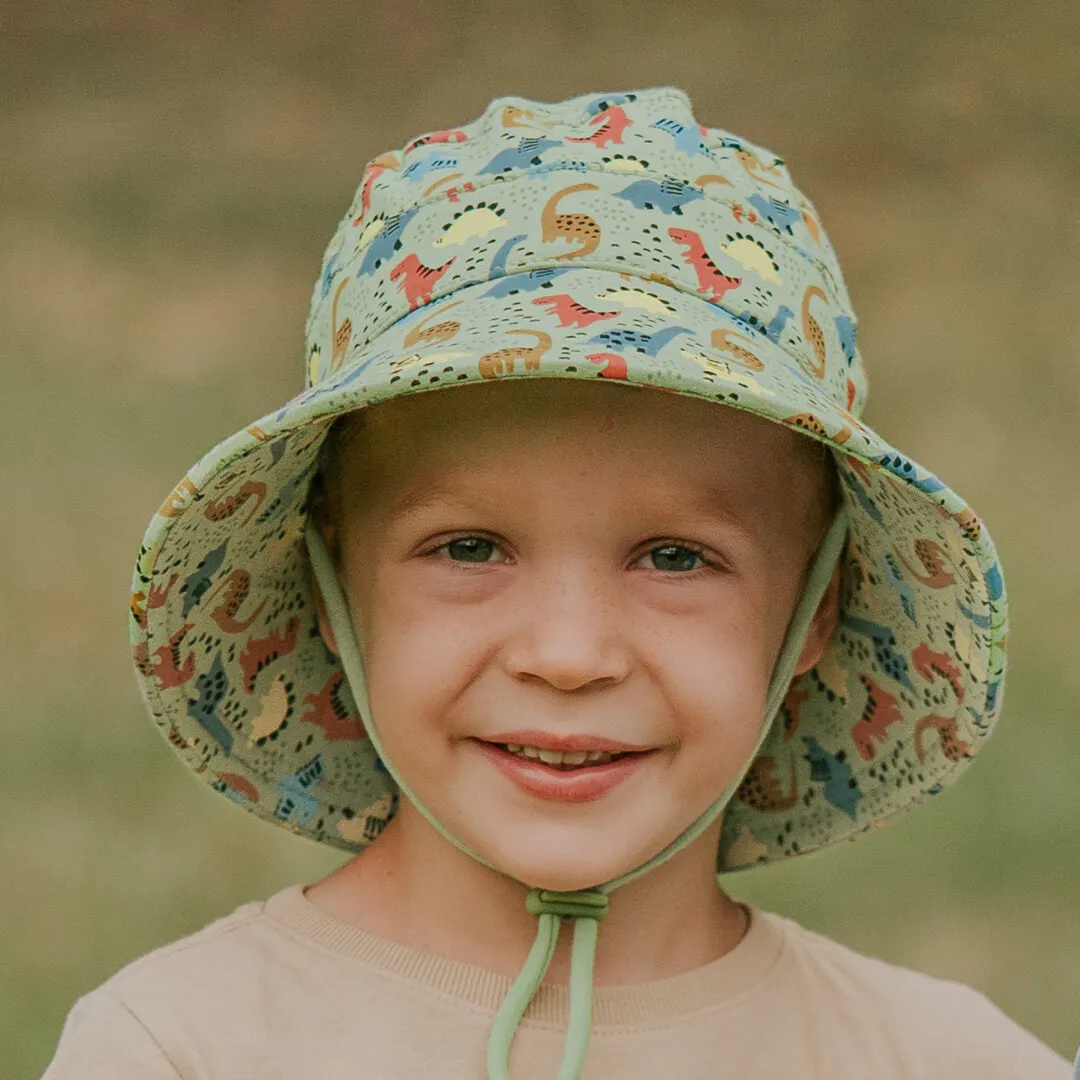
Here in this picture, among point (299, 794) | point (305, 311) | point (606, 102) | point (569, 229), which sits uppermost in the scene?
point (305, 311)

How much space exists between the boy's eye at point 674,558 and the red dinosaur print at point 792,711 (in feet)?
0.92

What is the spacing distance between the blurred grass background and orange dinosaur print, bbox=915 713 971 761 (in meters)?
1.10

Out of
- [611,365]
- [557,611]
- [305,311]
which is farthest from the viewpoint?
[305,311]

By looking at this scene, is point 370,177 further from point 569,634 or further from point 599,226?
point 569,634

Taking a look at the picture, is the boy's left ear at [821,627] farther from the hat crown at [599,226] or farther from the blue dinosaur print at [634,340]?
the blue dinosaur print at [634,340]

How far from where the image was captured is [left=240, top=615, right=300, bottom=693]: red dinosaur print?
4.97 feet

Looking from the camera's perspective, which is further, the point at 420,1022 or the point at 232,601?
the point at 232,601

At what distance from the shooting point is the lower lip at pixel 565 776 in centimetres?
131

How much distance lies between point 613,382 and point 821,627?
327 millimetres

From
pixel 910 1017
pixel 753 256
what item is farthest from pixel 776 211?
pixel 910 1017

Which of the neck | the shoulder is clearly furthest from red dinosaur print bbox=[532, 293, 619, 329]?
the shoulder

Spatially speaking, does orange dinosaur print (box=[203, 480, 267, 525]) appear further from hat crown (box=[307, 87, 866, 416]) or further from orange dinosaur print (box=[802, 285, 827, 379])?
orange dinosaur print (box=[802, 285, 827, 379])

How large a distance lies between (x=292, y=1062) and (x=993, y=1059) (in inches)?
21.4

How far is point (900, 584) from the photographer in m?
1.48
